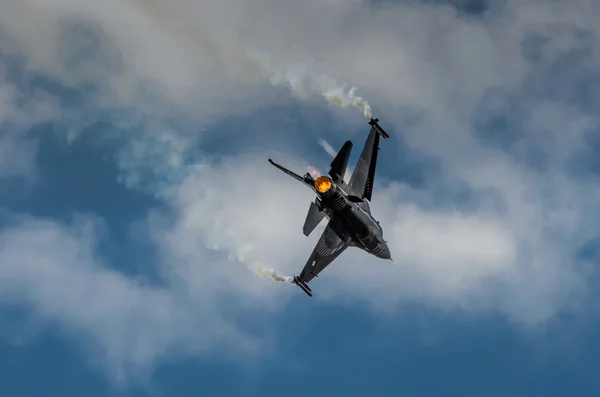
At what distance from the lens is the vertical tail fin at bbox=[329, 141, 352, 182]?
87188 millimetres

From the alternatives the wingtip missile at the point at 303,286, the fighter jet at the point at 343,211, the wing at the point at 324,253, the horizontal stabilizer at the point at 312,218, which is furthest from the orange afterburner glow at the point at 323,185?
the wingtip missile at the point at 303,286

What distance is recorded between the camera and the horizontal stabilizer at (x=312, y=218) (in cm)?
8888

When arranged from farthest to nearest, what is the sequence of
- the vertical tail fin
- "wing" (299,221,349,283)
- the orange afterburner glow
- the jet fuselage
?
"wing" (299,221,349,283) < the vertical tail fin < the jet fuselage < the orange afterburner glow

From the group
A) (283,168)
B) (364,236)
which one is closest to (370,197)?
(364,236)

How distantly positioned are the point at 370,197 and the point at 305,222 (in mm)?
9418

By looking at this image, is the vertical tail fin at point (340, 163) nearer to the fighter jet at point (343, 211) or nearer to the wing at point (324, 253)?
the fighter jet at point (343, 211)

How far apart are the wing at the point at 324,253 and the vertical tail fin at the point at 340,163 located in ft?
22.5

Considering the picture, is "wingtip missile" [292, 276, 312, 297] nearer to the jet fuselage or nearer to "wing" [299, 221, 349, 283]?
"wing" [299, 221, 349, 283]

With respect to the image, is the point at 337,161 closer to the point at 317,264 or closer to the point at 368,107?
the point at 368,107

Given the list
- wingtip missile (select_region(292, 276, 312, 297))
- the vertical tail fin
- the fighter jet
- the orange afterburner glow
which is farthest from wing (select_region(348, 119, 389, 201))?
wingtip missile (select_region(292, 276, 312, 297))

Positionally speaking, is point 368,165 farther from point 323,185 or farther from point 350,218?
point 323,185

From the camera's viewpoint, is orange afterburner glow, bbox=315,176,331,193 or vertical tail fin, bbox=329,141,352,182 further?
vertical tail fin, bbox=329,141,352,182

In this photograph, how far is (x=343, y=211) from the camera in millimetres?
87625

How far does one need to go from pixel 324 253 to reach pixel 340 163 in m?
12.8
